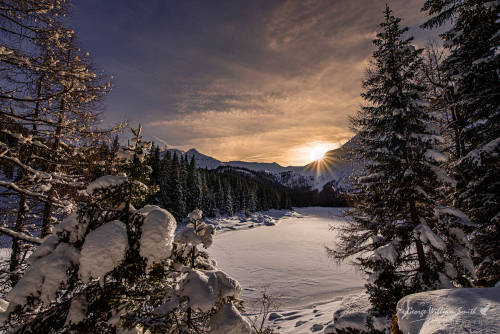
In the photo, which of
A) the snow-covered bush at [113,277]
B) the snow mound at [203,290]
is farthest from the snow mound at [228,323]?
the snow mound at [203,290]

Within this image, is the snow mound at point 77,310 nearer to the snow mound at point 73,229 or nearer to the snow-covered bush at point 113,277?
the snow-covered bush at point 113,277

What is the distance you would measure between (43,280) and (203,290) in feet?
6.27

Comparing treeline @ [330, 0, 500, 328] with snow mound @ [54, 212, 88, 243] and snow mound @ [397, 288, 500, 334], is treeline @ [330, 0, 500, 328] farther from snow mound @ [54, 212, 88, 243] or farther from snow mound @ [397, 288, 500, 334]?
snow mound @ [54, 212, 88, 243]

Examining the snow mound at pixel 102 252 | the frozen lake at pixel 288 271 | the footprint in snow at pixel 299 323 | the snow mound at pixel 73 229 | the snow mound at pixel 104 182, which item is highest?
the snow mound at pixel 104 182

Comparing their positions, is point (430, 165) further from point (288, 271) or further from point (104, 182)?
point (288, 271)

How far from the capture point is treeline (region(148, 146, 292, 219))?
40656 mm

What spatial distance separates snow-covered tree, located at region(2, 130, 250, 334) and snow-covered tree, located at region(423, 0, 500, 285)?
7.79 meters

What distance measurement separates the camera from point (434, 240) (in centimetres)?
580

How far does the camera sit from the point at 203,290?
2.90m

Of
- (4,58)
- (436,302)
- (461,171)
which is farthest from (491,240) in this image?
(4,58)

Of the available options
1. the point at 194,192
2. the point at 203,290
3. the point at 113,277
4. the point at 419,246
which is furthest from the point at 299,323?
the point at 194,192

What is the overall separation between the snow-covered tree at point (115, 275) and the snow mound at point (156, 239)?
0.01 metres

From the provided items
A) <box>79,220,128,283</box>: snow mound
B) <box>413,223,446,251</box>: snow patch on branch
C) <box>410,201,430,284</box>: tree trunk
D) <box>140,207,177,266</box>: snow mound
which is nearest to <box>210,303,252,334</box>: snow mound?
<box>140,207,177,266</box>: snow mound

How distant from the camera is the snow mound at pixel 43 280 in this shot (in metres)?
2.41
